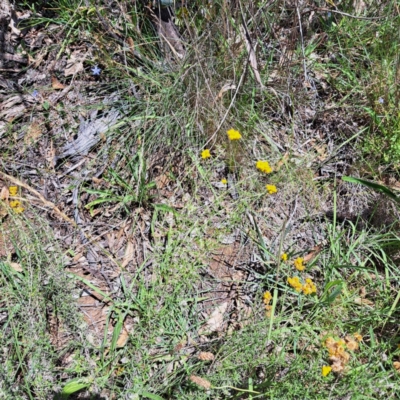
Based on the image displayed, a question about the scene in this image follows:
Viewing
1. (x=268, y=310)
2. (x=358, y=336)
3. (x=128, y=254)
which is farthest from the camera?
(x=128, y=254)

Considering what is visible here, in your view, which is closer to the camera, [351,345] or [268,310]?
[351,345]

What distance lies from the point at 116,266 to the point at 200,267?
1.40ft

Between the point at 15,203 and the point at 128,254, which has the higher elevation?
the point at 15,203

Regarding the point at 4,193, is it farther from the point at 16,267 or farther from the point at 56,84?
the point at 56,84

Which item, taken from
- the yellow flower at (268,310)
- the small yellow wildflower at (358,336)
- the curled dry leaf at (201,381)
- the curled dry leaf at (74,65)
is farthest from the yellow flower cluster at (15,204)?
the small yellow wildflower at (358,336)

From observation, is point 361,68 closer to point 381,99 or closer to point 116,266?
point 381,99

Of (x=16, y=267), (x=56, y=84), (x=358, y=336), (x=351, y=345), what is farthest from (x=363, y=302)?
(x=56, y=84)

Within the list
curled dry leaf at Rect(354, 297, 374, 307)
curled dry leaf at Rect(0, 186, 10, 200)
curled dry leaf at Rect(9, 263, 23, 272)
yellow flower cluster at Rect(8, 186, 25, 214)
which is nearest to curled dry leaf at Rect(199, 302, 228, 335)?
curled dry leaf at Rect(354, 297, 374, 307)

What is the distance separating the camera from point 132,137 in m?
2.51

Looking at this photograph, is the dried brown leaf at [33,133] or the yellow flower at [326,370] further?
the dried brown leaf at [33,133]

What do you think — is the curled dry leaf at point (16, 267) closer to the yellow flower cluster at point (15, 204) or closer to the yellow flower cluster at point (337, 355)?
the yellow flower cluster at point (15, 204)

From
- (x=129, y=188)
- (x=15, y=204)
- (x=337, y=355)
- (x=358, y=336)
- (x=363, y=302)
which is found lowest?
(x=363, y=302)

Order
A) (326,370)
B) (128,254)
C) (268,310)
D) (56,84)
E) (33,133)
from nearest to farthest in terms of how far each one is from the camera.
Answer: (326,370), (268,310), (128,254), (33,133), (56,84)

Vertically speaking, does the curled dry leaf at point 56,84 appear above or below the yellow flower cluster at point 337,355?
above
